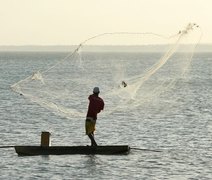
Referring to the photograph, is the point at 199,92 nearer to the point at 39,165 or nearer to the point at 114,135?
the point at 114,135

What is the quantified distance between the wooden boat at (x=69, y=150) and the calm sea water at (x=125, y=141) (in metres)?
0.30

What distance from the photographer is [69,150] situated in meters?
30.9

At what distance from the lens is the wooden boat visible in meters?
30.7

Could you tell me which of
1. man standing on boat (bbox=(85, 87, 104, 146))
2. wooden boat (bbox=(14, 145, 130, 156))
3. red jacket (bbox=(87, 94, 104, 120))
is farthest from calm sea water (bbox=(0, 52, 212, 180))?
red jacket (bbox=(87, 94, 104, 120))

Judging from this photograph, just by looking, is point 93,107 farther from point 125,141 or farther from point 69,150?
point 125,141

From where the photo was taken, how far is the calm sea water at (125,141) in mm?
29172

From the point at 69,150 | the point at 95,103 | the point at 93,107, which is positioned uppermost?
the point at 95,103

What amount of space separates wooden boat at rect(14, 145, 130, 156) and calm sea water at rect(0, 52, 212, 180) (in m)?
0.30

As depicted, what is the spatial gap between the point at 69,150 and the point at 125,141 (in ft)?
27.5

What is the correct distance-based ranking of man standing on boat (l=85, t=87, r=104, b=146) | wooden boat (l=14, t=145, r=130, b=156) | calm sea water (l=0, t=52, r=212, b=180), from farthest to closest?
1. wooden boat (l=14, t=145, r=130, b=156)
2. man standing on boat (l=85, t=87, r=104, b=146)
3. calm sea water (l=0, t=52, r=212, b=180)

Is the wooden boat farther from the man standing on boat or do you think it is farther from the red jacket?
the red jacket

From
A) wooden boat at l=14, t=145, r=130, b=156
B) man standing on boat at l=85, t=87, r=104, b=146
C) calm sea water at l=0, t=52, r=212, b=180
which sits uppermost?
man standing on boat at l=85, t=87, r=104, b=146

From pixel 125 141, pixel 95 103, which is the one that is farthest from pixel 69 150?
pixel 125 141

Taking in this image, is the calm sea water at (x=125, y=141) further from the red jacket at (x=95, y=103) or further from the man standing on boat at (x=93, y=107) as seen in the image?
the red jacket at (x=95, y=103)
